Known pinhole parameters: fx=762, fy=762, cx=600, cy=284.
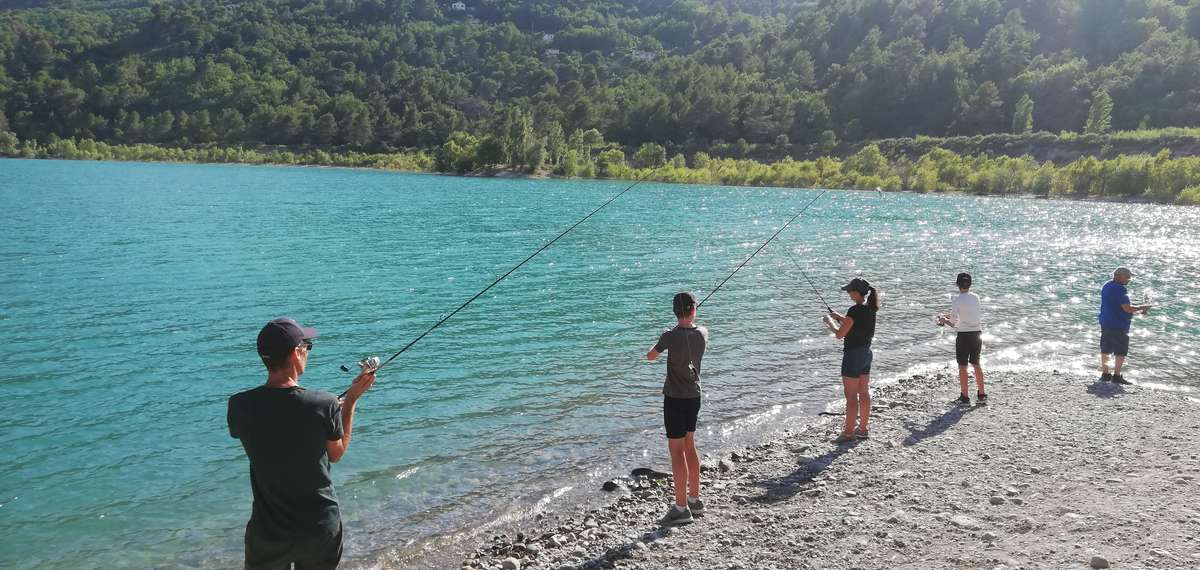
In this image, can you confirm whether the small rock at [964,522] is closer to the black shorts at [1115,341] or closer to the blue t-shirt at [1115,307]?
the blue t-shirt at [1115,307]

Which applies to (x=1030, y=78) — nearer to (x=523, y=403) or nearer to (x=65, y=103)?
(x=523, y=403)

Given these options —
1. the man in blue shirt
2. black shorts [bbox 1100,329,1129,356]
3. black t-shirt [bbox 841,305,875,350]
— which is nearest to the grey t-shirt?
black t-shirt [bbox 841,305,875,350]

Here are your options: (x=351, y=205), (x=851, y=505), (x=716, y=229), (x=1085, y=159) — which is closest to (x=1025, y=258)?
(x=716, y=229)

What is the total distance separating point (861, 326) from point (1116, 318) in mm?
7269

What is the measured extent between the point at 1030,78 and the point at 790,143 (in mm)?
54211

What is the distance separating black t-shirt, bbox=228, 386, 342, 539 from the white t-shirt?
35.6ft

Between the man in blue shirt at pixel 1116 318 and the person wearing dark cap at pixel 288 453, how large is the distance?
1456 cm

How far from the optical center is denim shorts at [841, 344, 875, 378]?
426 inches

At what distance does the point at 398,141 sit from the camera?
197 metres

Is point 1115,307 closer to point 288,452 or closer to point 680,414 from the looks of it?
point 680,414

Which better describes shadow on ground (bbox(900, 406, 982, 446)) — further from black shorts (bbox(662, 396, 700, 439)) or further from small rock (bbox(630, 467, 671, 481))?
black shorts (bbox(662, 396, 700, 439))

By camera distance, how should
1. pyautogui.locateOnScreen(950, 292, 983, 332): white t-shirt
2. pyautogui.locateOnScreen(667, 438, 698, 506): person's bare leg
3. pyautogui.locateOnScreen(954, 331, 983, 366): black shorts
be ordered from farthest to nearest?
pyautogui.locateOnScreen(954, 331, 983, 366): black shorts
pyautogui.locateOnScreen(950, 292, 983, 332): white t-shirt
pyautogui.locateOnScreen(667, 438, 698, 506): person's bare leg

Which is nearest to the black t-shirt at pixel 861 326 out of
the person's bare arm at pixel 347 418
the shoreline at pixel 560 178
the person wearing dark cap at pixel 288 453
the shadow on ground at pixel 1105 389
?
the shadow on ground at pixel 1105 389

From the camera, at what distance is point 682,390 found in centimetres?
787
